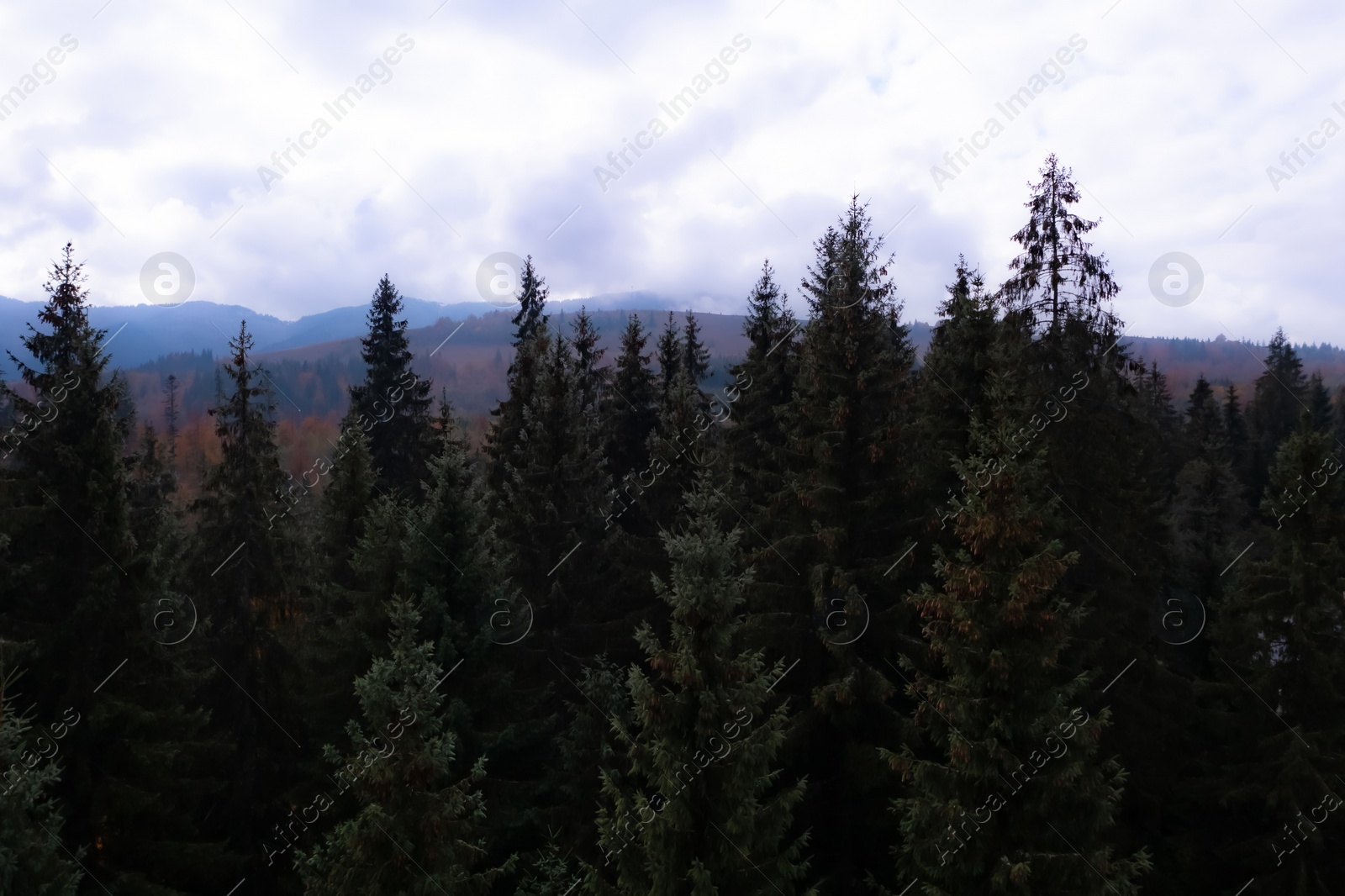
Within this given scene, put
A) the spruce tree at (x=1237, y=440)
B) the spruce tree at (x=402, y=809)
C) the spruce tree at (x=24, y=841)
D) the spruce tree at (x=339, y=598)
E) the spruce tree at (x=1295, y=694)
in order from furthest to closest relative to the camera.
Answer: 1. the spruce tree at (x=1237, y=440)
2. the spruce tree at (x=339, y=598)
3. the spruce tree at (x=1295, y=694)
4. the spruce tree at (x=402, y=809)
5. the spruce tree at (x=24, y=841)

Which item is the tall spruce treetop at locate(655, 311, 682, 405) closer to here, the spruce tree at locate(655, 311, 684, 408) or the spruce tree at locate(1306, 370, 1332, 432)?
the spruce tree at locate(655, 311, 684, 408)

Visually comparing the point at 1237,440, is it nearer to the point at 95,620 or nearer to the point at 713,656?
the point at 713,656

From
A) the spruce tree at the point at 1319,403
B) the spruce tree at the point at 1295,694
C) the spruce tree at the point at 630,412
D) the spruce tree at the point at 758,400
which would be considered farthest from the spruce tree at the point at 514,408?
the spruce tree at the point at 1319,403

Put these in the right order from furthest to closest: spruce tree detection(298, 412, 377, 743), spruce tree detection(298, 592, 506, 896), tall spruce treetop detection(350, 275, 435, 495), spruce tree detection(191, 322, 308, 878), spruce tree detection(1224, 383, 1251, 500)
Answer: spruce tree detection(1224, 383, 1251, 500)
tall spruce treetop detection(350, 275, 435, 495)
spruce tree detection(191, 322, 308, 878)
spruce tree detection(298, 412, 377, 743)
spruce tree detection(298, 592, 506, 896)

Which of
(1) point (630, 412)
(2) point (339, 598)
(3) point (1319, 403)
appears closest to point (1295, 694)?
(1) point (630, 412)

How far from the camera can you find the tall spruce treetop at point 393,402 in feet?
106

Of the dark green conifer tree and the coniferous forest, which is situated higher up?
the dark green conifer tree

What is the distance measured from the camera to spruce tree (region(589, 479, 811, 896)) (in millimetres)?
11414

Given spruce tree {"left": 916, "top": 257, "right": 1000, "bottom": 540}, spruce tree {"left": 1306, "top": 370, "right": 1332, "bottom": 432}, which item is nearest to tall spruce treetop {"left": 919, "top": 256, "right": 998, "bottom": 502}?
spruce tree {"left": 916, "top": 257, "right": 1000, "bottom": 540}

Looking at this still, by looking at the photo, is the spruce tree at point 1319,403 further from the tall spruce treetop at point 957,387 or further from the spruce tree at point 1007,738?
the spruce tree at point 1007,738

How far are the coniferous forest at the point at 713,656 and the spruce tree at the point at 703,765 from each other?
59 millimetres

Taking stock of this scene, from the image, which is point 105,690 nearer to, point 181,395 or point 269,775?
point 269,775

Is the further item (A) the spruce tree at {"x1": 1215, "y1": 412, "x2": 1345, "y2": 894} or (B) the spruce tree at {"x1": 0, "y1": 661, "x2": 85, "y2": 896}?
(A) the spruce tree at {"x1": 1215, "y1": 412, "x2": 1345, "y2": 894}

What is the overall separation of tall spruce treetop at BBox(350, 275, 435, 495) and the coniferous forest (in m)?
8.58
